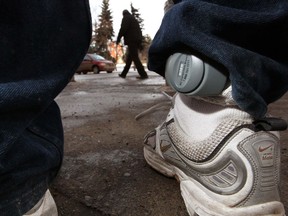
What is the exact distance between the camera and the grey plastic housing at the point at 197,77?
616 millimetres

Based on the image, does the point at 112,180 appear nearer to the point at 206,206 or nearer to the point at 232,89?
the point at 206,206

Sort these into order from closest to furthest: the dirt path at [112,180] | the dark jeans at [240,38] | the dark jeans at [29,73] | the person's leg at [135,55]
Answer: the dark jeans at [29,73], the dark jeans at [240,38], the dirt path at [112,180], the person's leg at [135,55]

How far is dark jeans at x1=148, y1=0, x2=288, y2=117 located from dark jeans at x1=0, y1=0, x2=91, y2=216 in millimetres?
207

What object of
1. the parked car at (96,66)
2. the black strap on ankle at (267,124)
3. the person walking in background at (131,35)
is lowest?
the parked car at (96,66)

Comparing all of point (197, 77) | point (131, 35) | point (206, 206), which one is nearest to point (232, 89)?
point (197, 77)

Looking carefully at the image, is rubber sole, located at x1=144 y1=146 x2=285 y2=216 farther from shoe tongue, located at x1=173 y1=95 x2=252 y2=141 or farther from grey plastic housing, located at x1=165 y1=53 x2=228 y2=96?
grey plastic housing, located at x1=165 y1=53 x2=228 y2=96

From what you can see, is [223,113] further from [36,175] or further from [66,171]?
[66,171]

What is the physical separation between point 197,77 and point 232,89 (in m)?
0.07

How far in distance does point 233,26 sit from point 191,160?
1.02 feet

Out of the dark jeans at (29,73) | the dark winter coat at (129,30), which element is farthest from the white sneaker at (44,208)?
the dark winter coat at (129,30)

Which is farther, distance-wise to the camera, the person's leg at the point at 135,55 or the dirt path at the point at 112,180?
the person's leg at the point at 135,55

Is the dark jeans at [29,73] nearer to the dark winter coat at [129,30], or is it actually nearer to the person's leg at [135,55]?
the person's leg at [135,55]

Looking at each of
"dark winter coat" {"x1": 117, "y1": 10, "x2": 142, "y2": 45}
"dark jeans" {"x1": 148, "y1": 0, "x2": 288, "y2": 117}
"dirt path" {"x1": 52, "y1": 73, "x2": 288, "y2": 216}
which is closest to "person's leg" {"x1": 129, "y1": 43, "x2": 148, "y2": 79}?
"dark winter coat" {"x1": 117, "y1": 10, "x2": 142, "y2": 45}

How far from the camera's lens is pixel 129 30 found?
7539 millimetres
